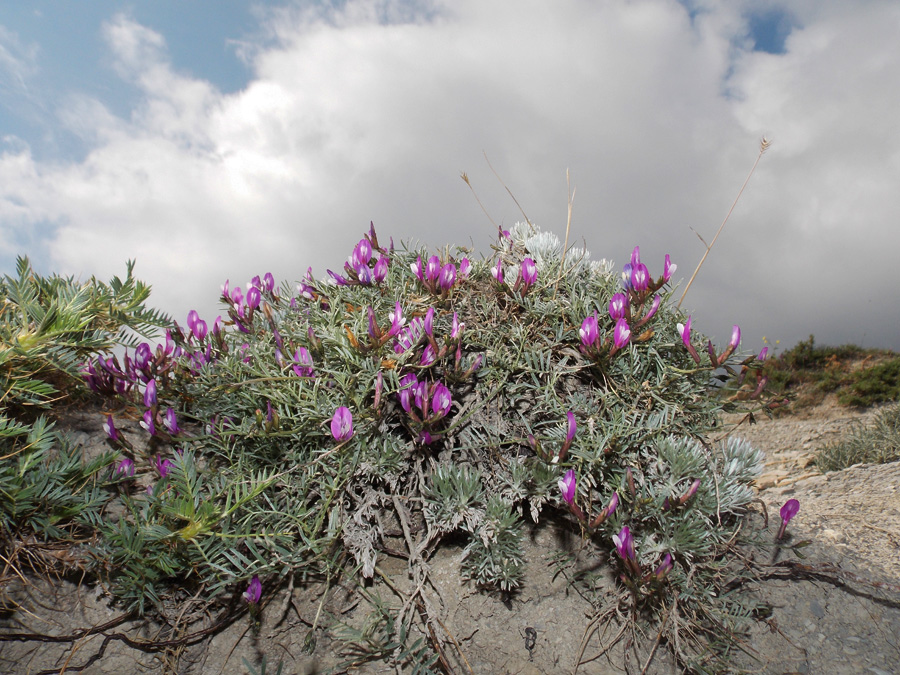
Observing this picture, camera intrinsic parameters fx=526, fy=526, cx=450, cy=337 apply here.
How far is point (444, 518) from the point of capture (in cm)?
238

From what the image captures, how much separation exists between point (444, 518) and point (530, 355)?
938 millimetres

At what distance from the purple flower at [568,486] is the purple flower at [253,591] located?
4.58 feet

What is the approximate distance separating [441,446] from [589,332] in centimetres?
93

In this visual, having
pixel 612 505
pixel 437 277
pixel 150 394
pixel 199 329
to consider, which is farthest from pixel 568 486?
pixel 199 329

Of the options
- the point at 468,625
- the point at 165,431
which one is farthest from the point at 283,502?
the point at 468,625

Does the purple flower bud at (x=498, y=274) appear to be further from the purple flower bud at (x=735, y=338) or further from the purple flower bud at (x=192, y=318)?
the purple flower bud at (x=192, y=318)

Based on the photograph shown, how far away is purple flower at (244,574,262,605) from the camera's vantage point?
231 cm

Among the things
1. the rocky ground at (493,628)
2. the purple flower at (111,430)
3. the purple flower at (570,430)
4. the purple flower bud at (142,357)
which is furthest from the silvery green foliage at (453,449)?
the purple flower at (111,430)

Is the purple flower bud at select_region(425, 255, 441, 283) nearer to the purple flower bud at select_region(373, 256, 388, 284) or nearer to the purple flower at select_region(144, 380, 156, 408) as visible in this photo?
the purple flower bud at select_region(373, 256, 388, 284)

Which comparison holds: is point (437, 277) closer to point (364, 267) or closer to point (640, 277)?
point (364, 267)

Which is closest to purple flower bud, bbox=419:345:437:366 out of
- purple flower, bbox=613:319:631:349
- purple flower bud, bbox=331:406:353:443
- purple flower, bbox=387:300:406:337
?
purple flower, bbox=387:300:406:337

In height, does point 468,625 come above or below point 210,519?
below

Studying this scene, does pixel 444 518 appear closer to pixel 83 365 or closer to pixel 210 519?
pixel 210 519

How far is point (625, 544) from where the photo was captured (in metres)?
2.29
